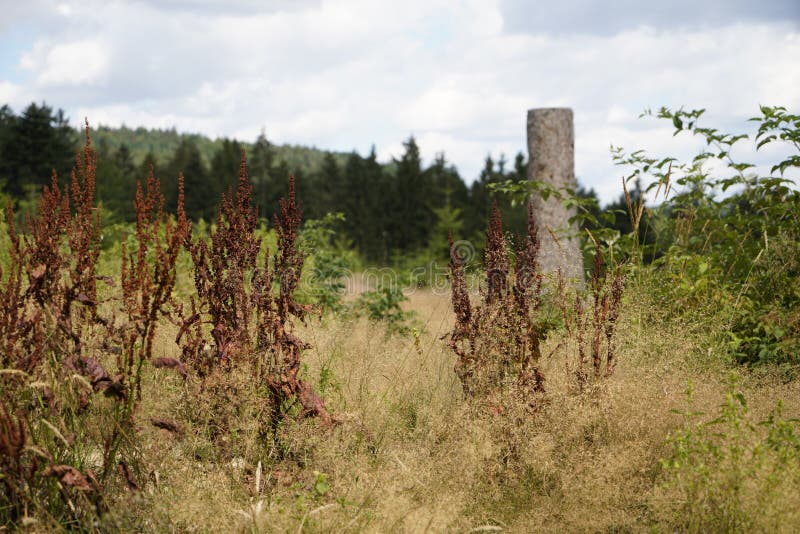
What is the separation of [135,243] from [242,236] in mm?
6650

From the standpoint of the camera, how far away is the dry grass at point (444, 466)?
299 centimetres

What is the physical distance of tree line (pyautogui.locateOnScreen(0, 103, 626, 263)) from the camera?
87.1 feet

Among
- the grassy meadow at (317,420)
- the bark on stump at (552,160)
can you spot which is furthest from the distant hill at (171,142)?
the grassy meadow at (317,420)

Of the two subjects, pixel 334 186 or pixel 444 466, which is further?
pixel 334 186

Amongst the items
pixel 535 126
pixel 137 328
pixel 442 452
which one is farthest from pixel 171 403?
pixel 535 126

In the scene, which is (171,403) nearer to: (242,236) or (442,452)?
(242,236)

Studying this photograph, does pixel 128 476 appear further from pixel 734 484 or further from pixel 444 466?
pixel 734 484

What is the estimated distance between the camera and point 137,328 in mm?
3045

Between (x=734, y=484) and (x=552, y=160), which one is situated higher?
(x=552, y=160)

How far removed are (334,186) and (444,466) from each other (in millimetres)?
39907

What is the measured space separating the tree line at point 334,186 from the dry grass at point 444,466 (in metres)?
21.0

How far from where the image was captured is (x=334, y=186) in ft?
140

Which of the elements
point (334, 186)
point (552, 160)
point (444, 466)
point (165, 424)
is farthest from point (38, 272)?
point (334, 186)

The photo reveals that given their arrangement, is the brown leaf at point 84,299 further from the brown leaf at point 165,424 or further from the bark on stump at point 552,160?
the bark on stump at point 552,160
